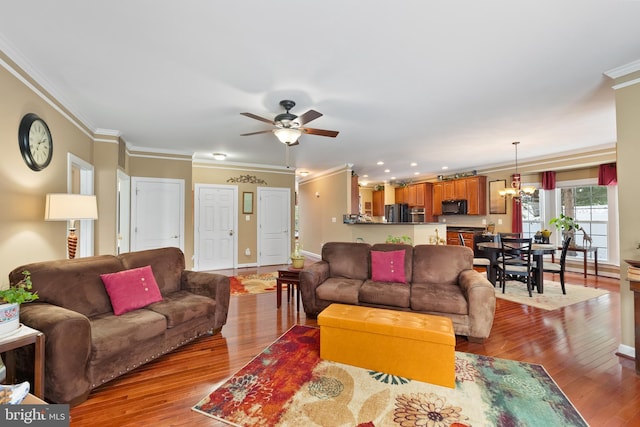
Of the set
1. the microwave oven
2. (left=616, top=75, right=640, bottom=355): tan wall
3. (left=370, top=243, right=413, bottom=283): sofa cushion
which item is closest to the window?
the microwave oven

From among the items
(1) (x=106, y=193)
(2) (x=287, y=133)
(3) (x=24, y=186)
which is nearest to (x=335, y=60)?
(2) (x=287, y=133)

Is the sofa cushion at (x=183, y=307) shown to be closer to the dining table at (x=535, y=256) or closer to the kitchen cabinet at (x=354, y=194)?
the dining table at (x=535, y=256)

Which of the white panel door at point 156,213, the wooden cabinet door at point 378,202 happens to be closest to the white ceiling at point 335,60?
the white panel door at point 156,213

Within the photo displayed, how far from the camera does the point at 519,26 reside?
1.96 m

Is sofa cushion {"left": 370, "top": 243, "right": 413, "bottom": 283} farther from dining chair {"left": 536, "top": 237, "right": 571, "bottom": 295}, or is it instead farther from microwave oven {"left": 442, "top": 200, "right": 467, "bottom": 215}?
microwave oven {"left": 442, "top": 200, "right": 467, "bottom": 215}

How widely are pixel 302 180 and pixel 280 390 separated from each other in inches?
307

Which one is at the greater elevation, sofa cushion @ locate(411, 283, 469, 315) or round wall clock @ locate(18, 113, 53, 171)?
round wall clock @ locate(18, 113, 53, 171)

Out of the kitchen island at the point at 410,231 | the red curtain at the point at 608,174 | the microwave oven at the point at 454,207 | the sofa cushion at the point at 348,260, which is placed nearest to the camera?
the sofa cushion at the point at 348,260

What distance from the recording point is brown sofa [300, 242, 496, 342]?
9.16 ft

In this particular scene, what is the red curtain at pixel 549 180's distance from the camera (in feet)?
20.5

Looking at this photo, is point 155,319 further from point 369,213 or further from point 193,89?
point 369,213

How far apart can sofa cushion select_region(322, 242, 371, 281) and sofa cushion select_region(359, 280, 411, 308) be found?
43 centimetres

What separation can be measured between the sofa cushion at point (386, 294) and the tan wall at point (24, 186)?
3244 millimetres

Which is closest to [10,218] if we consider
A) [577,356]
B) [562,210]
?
[577,356]
